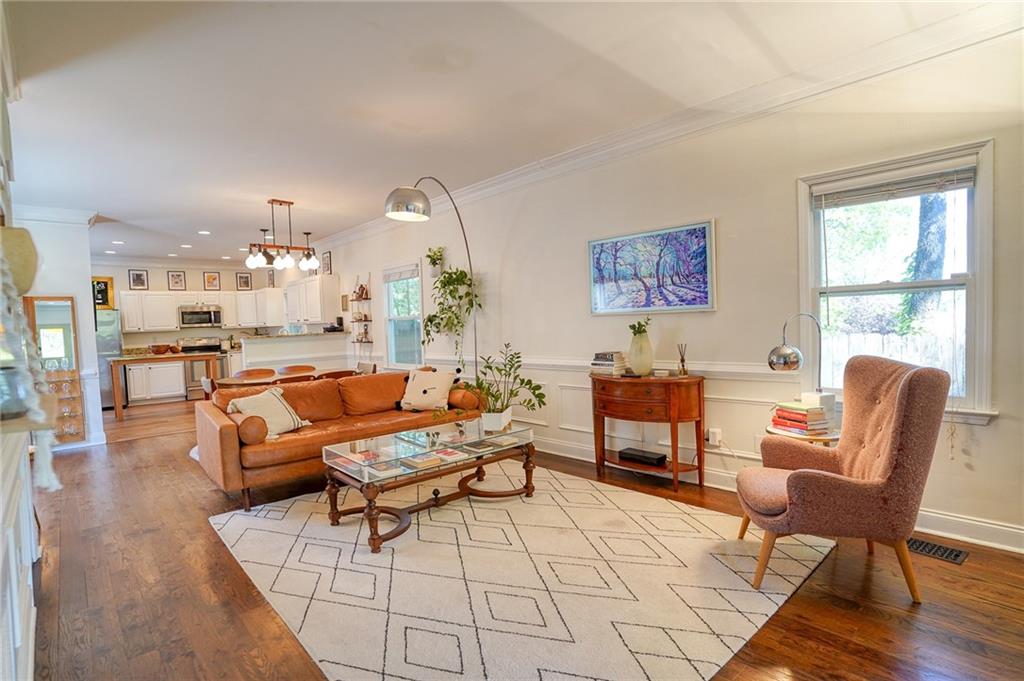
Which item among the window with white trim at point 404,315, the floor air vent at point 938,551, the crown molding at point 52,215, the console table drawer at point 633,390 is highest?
the crown molding at point 52,215

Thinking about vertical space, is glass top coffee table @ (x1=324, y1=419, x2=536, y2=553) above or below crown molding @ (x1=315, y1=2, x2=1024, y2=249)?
below

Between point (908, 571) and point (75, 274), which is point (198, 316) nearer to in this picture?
point (75, 274)

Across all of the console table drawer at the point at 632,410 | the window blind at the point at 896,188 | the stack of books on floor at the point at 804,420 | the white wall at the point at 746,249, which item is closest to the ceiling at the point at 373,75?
the white wall at the point at 746,249

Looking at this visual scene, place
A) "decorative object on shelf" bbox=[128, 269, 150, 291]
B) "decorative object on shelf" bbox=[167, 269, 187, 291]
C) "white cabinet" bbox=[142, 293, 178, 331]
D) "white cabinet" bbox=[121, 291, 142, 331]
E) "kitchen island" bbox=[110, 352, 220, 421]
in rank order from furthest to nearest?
1. "decorative object on shelf" bbox=[167, 269, 187, 291]
2. "decorative object on shelf" bbox=[128, 269, 150, 291]
3. "white cabinet" bbox=[142, 293, 178, 331]
4. "white cabinet" bbox=[121, 291, 142, 331]
5. "kitchen island" bbox=[110, 352, 220, 421]

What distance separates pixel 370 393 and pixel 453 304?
4.68 feet

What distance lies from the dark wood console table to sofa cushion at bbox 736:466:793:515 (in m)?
0.84

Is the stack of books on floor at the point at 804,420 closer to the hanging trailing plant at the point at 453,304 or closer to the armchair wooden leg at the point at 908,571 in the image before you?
the armchair wooden leg at the point at 908,571

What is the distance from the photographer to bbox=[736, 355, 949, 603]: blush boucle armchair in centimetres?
201

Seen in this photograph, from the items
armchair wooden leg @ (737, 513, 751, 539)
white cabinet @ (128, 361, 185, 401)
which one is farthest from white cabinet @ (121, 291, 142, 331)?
armchair wooden leg @ (737, 513, 751, 539)

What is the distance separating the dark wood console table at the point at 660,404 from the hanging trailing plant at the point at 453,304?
2.06 meters

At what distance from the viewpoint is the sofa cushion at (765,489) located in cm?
220

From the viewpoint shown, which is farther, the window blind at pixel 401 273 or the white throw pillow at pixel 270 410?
the window blind at pixel 401 273

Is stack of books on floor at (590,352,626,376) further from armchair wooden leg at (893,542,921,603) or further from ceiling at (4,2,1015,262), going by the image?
armchair wooden leg at (893,542,921,603)

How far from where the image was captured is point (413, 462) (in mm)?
2900
